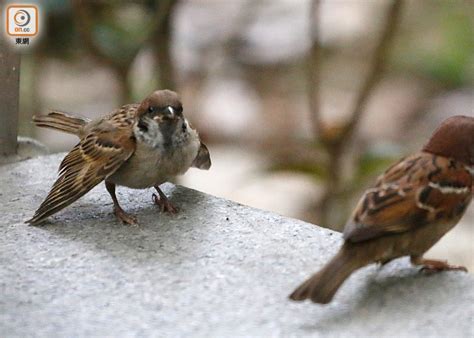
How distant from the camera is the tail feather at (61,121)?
4.18m

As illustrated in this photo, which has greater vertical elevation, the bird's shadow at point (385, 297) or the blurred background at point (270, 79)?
the bird's shadow at point (385, 297)

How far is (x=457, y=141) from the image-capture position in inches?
128

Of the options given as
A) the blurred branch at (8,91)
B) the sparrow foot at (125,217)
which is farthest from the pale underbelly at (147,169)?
the blurred branch at (8,91)

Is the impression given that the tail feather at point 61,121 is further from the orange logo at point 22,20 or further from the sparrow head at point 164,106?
the sparrow head at point 164,106

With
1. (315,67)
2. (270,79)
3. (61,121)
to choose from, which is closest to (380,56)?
(315,67)

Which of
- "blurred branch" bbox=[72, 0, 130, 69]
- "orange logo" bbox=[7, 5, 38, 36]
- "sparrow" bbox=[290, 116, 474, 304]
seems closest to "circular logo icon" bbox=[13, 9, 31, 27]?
"orange logo" bbox=[7, 5, 38, 36]

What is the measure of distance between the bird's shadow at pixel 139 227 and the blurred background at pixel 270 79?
4.25 feet

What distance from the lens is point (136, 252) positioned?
135 inches

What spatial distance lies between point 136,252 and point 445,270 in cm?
102

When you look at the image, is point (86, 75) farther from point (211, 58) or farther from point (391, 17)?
point (391, 17)

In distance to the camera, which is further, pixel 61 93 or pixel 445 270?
pixel 61 93

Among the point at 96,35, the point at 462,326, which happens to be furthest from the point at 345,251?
the point at 96,35

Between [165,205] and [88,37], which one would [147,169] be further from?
[88,37]

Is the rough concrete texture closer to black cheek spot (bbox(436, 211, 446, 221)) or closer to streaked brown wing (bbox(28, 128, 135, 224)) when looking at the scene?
streaked brown wing (bbox(28, 128, 135, 224))
